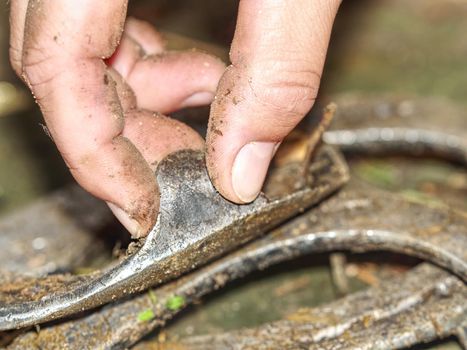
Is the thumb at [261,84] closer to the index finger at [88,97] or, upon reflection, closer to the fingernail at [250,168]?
the fingernail at [250,168]

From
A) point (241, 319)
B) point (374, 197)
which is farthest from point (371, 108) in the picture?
point (241, 319)

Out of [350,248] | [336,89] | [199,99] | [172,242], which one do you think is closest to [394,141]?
[350,248]

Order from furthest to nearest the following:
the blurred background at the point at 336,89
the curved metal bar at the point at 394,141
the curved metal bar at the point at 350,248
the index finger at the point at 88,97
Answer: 1. the curved metal bar at the point at 394,141
2. the blurred background at the point at 336,89
3. the curved metal bar at the point at 350,248
4. the index finger at the point at 88,97

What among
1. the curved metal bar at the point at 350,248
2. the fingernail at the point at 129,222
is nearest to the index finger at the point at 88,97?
the fingernail at the point at 129,222

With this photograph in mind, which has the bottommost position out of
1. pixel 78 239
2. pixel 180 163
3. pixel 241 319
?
pixel 241 319

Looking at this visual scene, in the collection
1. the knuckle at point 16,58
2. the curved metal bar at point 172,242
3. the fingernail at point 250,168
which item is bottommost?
the curved metal bar at point 172,242

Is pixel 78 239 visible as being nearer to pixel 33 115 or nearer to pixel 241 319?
pixel 241 319

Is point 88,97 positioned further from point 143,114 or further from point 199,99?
point 199,99

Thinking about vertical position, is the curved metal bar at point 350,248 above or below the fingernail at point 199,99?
below

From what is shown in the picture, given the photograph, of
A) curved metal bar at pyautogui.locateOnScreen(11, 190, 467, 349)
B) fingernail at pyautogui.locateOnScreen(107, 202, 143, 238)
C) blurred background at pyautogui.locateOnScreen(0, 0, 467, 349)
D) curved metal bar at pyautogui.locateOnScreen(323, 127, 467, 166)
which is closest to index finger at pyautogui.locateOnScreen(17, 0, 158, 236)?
fingernail at pyautogui.locateOnScreen(107, 202, 143, 238)
